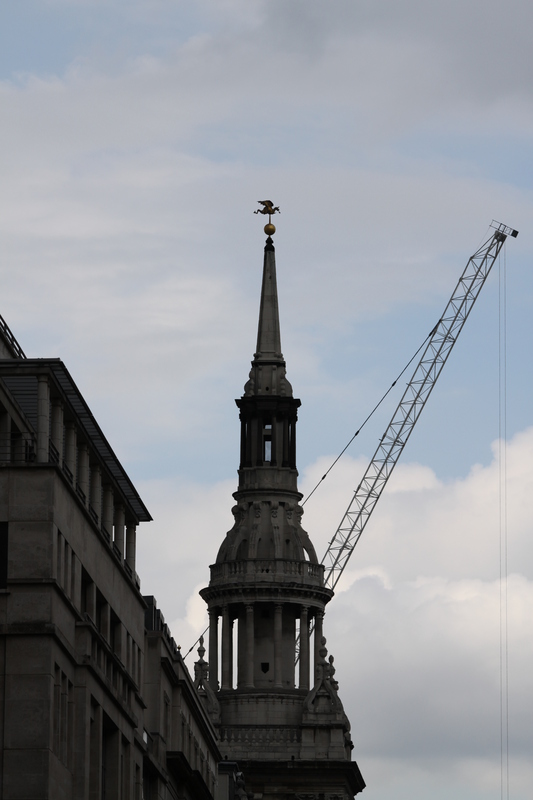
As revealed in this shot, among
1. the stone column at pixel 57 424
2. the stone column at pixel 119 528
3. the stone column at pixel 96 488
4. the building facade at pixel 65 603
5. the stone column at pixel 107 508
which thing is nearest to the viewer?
the building facade at pixel 65 603

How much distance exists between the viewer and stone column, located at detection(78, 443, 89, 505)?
109750 mm

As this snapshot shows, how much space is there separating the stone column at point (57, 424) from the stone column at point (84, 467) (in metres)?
4.06

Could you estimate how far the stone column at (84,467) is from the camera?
360ft

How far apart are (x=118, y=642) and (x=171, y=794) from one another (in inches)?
825

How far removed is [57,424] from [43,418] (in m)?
2.90

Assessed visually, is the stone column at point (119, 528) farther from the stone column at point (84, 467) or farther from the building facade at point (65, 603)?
the stone column at point (84, 467)

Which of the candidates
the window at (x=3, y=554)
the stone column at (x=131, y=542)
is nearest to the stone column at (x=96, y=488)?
the stone column at (x=131, y=542)

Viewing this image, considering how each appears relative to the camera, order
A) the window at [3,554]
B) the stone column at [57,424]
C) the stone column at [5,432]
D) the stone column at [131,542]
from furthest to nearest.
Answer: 1. the stone column at [131,542]
2. the stone column at [57,424]
3. the stone column at [5,432]
4. the window at [3,554]

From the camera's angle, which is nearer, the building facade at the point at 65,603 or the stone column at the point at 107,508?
the building facade at the point at 65,603

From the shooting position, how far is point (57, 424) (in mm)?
105188

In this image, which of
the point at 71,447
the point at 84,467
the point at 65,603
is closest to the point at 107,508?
the point at 84,467

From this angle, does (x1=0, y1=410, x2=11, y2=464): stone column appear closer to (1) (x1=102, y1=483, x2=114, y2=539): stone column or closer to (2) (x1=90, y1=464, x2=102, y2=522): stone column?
(2) (x1=90, y1=464, x2=102, y2=522): stone column

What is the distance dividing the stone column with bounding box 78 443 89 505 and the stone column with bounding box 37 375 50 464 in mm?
6832

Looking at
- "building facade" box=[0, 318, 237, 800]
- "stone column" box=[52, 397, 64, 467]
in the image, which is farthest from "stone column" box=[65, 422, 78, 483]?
"stone column" box=[52, 397, 64, 467]
